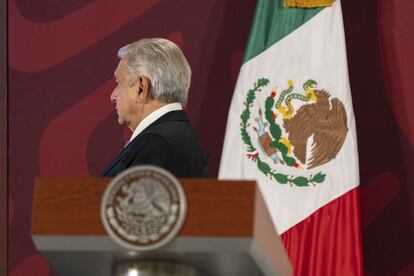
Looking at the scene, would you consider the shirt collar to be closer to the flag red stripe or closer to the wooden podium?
the wooden podium

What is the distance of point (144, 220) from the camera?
190 centimetres

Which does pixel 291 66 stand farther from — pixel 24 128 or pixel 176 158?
pixel 176 158

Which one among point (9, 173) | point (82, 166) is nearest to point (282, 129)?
point (82, 166)

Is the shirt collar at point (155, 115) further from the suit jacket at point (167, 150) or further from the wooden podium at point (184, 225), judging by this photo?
the wooden podium at point (184, 225)

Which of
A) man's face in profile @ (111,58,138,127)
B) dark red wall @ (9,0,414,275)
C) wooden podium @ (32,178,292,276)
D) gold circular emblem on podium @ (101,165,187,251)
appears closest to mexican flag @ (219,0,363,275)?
dark red wall @ (9,0,414,275)

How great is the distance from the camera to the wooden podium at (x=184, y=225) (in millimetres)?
1902

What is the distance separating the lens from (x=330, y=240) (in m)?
4.31

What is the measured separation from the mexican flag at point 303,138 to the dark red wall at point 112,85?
35cm

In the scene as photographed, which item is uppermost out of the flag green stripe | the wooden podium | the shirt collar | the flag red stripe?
the flag green stripe

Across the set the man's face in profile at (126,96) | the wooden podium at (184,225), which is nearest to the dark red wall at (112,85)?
the man's face in profile at (126,96)

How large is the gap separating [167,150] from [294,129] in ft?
5.35

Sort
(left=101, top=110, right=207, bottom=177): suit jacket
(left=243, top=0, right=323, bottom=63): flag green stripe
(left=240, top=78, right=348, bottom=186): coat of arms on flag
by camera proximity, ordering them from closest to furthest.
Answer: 1. (left=101, top=110, right=207, bottom=177): suit jacket
2. (left=240, top=78, right=348, bottom=186): coat of arms on flag
3. (left=243, top=0, right=323, bottom=63): flag green stripe

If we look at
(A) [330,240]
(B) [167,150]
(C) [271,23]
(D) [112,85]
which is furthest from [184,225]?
(D) [112,85]

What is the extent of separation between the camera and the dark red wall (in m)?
4.69
